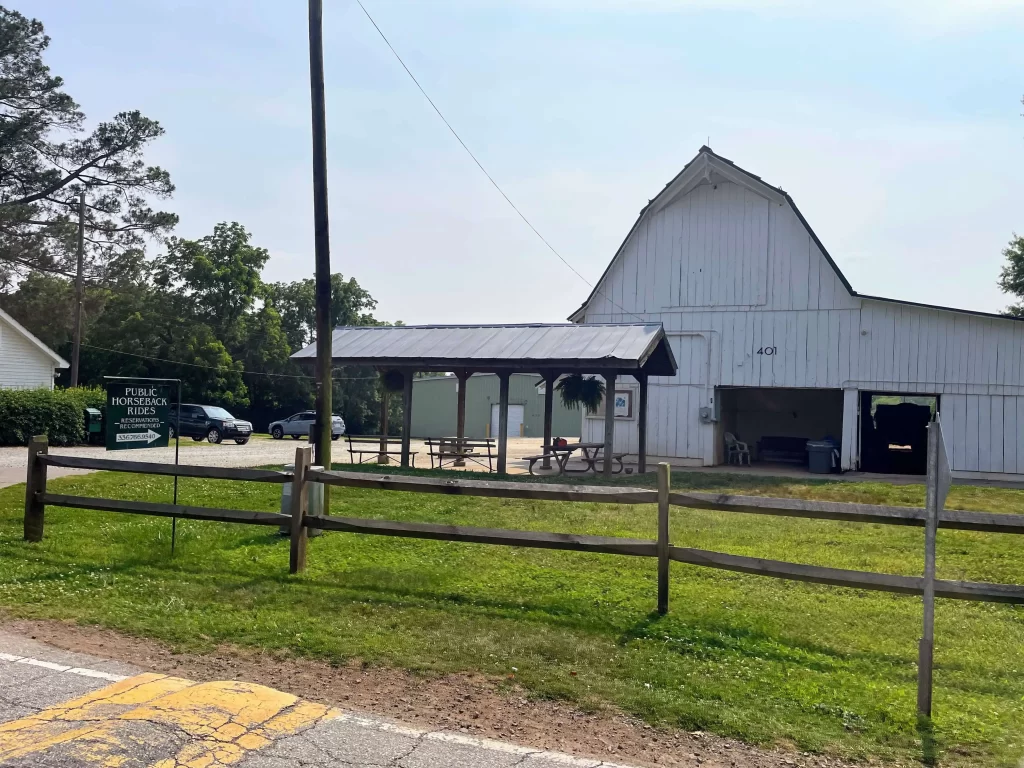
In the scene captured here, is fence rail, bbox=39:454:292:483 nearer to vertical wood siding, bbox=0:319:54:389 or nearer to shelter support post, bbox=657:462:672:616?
shelter support post, bbox=657:462:672:616

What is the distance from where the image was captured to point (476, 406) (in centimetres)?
5416

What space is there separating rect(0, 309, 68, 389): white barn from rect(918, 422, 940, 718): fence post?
115ft

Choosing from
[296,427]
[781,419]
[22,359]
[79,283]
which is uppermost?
[79,283]

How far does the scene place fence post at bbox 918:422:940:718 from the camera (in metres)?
5.02

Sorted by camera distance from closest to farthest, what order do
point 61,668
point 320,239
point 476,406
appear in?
point 61,668
point 320,239
point 476,406

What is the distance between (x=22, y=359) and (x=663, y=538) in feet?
114

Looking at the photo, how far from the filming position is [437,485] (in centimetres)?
789

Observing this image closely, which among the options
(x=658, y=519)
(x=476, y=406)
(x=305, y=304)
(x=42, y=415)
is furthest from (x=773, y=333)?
(x=305, y=304)

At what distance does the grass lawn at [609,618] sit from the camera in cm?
529

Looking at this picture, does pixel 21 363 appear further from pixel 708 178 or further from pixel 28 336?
pixel 708 178

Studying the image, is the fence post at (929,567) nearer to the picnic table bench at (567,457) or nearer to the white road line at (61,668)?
the white road line at (61,668)

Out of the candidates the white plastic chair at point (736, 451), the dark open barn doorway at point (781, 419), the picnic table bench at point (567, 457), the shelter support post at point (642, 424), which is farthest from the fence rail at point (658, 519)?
the dark open barn doorway at point (781, 419)

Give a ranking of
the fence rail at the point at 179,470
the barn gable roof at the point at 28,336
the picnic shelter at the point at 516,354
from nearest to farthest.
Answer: the fence rail at the point at 179,470, the picnic shelter at the point at 516,354, the barn gable roof at the point at 28,336

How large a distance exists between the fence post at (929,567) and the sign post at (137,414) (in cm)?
720
